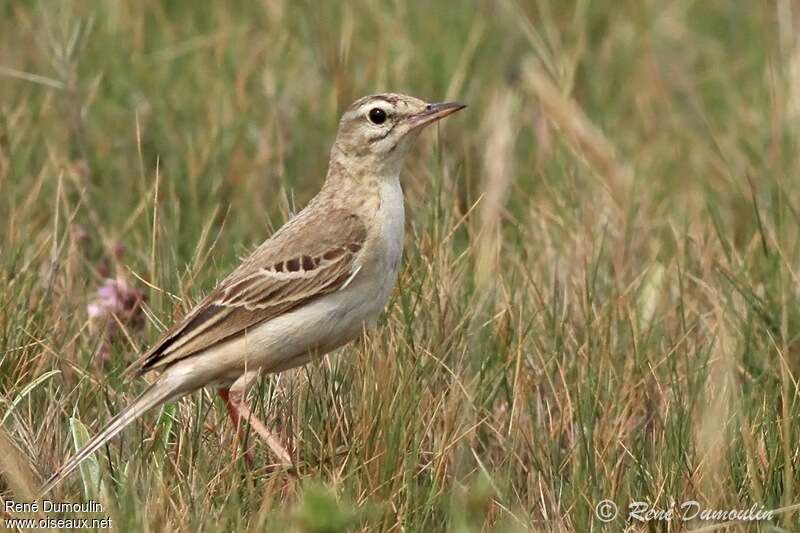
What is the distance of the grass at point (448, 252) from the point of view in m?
4.86

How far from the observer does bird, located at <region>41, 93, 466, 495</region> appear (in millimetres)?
5430

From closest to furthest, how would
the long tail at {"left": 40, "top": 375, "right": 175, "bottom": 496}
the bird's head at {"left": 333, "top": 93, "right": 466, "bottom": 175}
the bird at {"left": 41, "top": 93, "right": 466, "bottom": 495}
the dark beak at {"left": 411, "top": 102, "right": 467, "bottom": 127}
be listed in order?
1. the long tail at {"left": 40, "top": 375, "right": 175, "bottom": 496}
2. the bird at {"left": 41, "top": 93, "right": 466, "bottom": 495}
3. the dark beak at {"left": 411, "top": 102, "right": 467, "bottom": 127}
4. the bird's head at {"left": 333, "top": 93, "right": 466, "bottom": 175}

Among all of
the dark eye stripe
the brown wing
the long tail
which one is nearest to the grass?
the long tail

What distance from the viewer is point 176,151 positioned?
7.65 metres

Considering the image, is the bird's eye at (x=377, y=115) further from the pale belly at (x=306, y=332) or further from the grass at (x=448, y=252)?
the pale belly at (x=306, y=332)

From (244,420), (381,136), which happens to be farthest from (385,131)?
(244,420)

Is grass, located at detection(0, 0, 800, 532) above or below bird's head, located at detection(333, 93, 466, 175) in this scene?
below

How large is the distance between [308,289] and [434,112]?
2.75 feet

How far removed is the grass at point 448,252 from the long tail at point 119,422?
0.07 m

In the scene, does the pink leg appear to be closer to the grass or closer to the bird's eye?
the grass

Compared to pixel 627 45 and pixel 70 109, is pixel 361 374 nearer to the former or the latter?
pixel 70 109

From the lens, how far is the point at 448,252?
20.3 feet

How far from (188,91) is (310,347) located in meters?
3.13

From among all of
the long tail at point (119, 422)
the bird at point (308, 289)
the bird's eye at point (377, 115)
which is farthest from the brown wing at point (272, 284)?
the bird's eye at point (377, 115)
